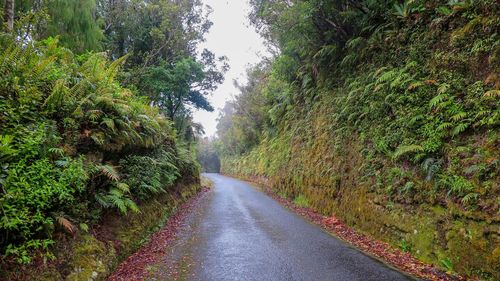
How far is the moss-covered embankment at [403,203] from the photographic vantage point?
511 centimetres

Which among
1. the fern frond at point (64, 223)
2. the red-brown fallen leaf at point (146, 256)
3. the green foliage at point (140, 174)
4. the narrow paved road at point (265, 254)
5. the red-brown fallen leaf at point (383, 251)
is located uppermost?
the green foliage at point (140, 174)

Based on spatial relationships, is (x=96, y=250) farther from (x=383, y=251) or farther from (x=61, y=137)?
(x=383, y=251)

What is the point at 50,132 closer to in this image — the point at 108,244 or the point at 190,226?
the point at 108,244

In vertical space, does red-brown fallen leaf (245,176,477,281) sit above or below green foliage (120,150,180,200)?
below

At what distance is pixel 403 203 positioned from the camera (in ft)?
23.0

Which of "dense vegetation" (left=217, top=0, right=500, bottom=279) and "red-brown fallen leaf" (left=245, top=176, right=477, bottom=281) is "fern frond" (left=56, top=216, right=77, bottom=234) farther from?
"dense vegetation" (left=217, top=0, right=500, bottom=279)

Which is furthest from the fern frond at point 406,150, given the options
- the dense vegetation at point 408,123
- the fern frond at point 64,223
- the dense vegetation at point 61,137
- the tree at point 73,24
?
the tree at point 73,24

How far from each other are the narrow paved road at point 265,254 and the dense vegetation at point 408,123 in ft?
4.63

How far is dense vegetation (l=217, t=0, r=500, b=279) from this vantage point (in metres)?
5.52

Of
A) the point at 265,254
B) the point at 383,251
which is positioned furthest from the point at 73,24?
the point at 383,251

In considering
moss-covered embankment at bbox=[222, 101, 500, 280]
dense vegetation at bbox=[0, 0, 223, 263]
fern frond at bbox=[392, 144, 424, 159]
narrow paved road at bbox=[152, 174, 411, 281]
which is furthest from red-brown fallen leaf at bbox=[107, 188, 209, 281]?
fern frond at bbox=[392, 144, 424, 159]

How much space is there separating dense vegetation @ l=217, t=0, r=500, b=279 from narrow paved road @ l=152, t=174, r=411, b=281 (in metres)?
1.41

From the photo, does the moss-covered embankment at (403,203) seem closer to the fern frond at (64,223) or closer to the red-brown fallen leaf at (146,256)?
the red-brown fallen leaf at (146,256)

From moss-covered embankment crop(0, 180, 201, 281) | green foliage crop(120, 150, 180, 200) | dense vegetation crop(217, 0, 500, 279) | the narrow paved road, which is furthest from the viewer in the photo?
green foliage crop(120, 150, 180, 200)
